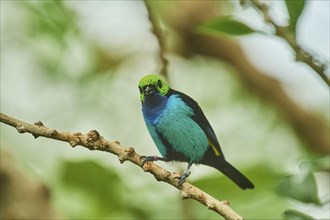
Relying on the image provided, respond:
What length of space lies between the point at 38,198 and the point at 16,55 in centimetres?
91

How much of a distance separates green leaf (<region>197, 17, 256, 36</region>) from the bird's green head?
1.04 ft

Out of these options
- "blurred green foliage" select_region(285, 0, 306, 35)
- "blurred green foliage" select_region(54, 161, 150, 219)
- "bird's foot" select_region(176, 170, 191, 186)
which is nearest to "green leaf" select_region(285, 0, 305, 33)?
"blurred green foliage" select_region(285, 0, 306, 35)

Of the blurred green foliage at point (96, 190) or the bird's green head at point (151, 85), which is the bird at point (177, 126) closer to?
the bird's green head at point (151, 85)

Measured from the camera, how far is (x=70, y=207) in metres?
1.66

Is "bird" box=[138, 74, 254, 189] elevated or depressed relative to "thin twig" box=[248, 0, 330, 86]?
depressed

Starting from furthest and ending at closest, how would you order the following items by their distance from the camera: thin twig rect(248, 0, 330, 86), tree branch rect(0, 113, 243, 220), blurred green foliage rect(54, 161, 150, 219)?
blurred green foliage rect(54, 161, 150, 219) < thin twig rect(248, 0, 330, 86) < tree branch rect(0, 113, 243, 220)

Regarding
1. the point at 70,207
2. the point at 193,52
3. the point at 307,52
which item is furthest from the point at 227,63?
the point at 307,52

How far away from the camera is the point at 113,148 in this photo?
2.35 feet

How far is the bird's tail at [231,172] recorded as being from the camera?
2.64 ft

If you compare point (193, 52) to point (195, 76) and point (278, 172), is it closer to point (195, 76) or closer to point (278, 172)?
point (195, 76)

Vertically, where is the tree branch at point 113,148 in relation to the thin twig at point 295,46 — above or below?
below

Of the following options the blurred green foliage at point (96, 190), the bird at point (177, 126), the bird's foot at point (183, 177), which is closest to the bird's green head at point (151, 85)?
the bird at point (177, 126)

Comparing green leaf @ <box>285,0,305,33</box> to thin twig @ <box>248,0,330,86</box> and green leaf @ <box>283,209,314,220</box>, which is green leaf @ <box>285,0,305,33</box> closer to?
thin twig @ <box>248,0,330,86</box>

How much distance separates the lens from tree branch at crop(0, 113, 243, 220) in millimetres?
705
